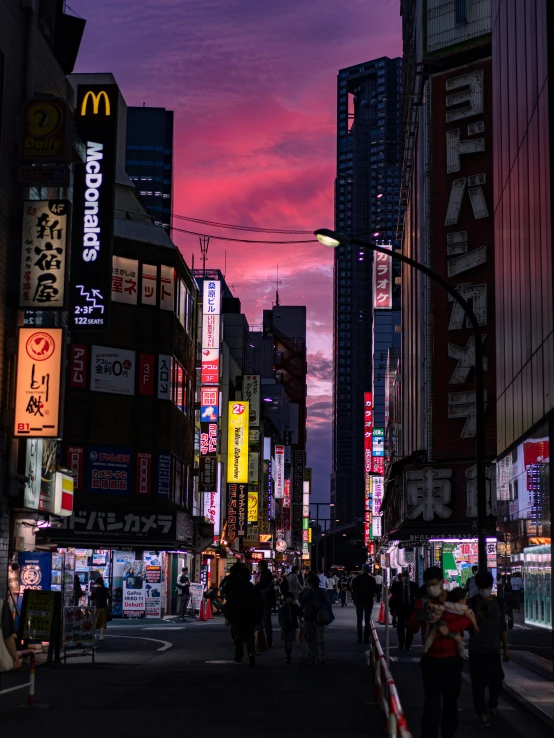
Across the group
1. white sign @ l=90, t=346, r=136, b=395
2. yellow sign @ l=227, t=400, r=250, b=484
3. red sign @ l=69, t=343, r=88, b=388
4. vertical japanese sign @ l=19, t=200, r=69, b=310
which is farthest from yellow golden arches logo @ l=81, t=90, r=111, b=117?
yellow sign @ l=227, t=400, r=250, b=484

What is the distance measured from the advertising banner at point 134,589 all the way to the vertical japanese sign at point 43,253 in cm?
2528

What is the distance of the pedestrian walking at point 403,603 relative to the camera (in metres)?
30.9

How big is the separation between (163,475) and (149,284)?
864cm

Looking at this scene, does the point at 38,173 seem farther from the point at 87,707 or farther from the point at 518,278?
the point at 87,707

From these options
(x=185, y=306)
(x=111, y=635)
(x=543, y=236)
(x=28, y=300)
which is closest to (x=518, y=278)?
(x=543, y=236)

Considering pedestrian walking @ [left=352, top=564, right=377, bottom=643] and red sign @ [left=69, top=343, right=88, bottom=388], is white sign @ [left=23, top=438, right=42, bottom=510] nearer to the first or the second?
pedestrian walking @ [left=352, top=564, right=377, bottom=643]

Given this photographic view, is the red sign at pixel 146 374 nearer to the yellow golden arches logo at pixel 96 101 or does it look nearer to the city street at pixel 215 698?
the yellow golden arches logo at pixel 96 101

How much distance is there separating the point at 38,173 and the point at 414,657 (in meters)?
13.9

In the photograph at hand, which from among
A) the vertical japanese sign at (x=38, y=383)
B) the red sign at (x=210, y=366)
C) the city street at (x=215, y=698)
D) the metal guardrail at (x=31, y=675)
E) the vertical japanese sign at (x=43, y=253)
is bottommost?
the city street at (x=215, y=698)

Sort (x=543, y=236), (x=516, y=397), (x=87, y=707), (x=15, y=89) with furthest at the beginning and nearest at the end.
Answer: (x=15, y=89)
(x=516, y=397)
(x=543, y=236)
(x=87, y=707)

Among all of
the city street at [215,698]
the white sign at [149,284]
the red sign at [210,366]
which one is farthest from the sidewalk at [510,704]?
the red sign at [210,366]

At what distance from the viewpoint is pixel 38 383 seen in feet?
86.3

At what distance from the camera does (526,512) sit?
78.7ft

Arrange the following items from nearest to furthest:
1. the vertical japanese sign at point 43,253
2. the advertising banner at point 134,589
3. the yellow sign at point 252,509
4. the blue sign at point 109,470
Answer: the vertical japanese sign at point 43,253 → the advertising banner at point 134,589 → the blue sign at point 109,470 → the yellow sign at point 252,509
